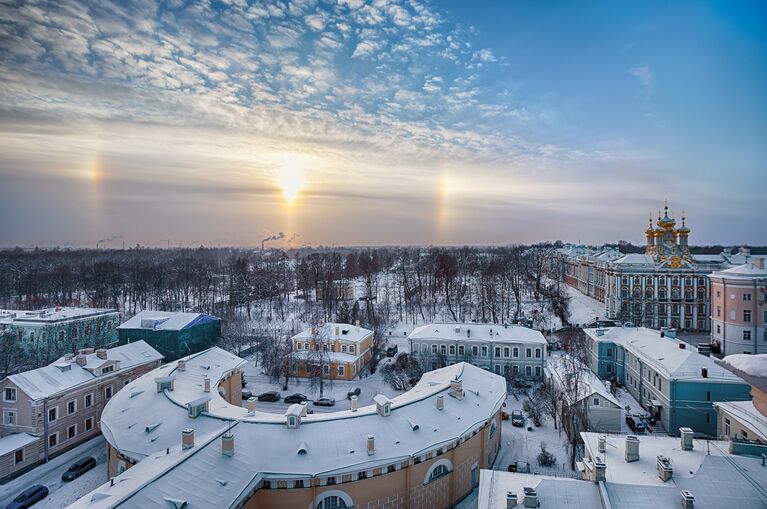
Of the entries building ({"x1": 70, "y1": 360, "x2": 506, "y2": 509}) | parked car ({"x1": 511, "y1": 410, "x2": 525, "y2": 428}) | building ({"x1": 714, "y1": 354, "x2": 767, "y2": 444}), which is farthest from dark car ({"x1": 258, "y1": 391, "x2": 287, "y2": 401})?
building ({"x1": 714, "y1": 354, "x2": 767, "y2": 444})

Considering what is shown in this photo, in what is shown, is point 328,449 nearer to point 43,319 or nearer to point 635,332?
point 635,332

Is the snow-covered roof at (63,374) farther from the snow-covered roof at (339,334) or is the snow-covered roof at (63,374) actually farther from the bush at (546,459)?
the bush at (546,459)

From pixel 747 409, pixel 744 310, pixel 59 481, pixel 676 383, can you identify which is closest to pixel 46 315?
pixel 59 481

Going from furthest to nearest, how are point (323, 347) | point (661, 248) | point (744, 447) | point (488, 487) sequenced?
point (661, 248) < point (323, 347) < point (744, 447) < point (488, 487)

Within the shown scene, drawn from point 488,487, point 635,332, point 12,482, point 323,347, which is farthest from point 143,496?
point 635,332

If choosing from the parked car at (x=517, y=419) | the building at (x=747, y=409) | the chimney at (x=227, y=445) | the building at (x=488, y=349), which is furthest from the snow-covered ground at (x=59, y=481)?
the building at (x=747, y=409)

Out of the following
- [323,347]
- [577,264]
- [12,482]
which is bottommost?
[12,482]

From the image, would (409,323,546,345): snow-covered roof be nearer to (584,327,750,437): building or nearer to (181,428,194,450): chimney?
(584,327,750,437): building
